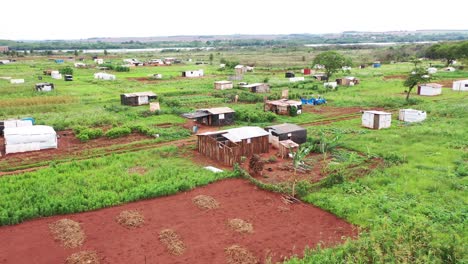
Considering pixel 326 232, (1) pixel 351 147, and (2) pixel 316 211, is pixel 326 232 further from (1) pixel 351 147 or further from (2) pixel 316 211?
(1) pixel 351 147

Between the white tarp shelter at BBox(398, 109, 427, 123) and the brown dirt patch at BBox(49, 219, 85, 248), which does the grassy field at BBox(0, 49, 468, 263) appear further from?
the brown dirt patch at BBox(49, 219, 85, 248)

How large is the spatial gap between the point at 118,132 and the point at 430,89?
3671 centimetres

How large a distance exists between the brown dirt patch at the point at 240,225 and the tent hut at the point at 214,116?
16.9 meters

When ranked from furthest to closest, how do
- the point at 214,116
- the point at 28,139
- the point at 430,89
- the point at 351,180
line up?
the point at 430,89 → the point at 214,116 → the point at 28,139 → the point at 351,180

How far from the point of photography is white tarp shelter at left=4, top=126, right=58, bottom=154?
83.5 feet

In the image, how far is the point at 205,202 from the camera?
702 inches

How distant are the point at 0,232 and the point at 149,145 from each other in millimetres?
12709

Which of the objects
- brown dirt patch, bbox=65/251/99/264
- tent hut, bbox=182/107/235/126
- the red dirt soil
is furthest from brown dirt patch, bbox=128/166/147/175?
tent hut, bbox=182/107/235/126

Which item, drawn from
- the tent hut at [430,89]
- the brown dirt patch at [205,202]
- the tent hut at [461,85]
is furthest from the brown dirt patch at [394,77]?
the brown dirt patch at [205,202]

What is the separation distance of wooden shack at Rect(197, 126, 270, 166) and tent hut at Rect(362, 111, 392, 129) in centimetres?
1047

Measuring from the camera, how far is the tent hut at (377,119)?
3089 centimetres

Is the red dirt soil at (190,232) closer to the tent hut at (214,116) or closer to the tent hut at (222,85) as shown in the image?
the tent hut at (214,116)

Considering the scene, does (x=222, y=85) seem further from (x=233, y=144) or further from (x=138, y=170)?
(x=138, y=170)

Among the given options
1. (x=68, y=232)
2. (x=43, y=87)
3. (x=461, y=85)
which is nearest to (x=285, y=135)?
(x=68, y=232)
